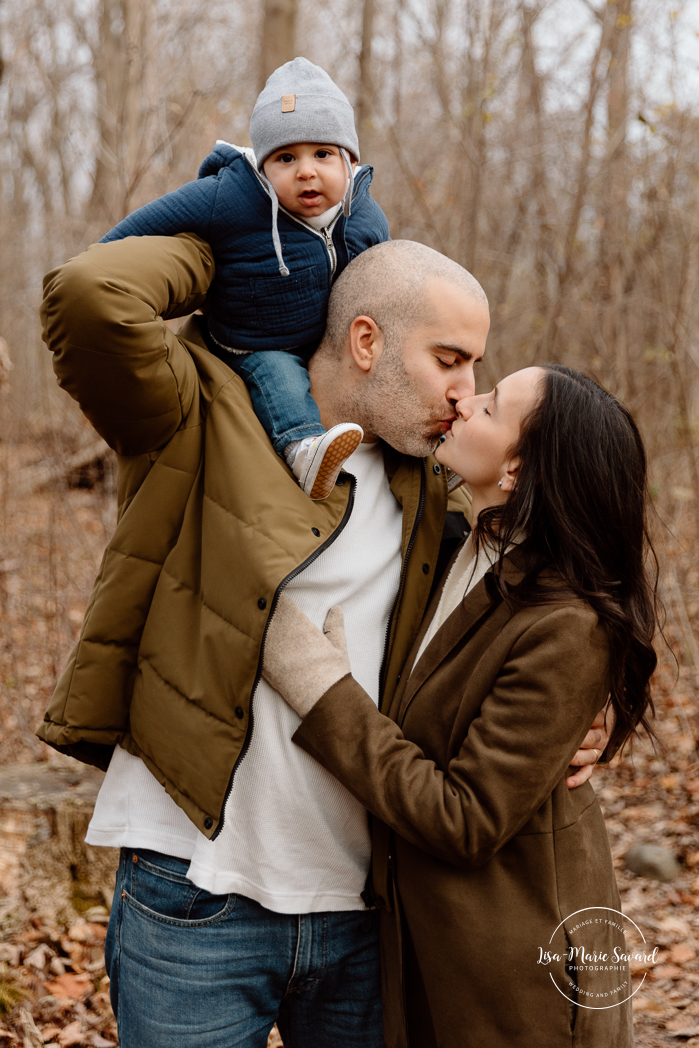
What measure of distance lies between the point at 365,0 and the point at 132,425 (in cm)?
997

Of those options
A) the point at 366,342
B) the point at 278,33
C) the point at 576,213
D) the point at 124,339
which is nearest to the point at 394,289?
the point at 366,342

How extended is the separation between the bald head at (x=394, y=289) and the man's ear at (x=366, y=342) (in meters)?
0.02

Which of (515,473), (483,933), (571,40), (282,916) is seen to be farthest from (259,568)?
(571,40)

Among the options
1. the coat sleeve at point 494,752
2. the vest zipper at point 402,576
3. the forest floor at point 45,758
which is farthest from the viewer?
the forest floor at point 45,758

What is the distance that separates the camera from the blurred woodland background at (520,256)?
483 cm

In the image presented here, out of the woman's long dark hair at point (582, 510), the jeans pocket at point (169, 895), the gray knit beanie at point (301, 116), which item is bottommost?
the jeans pocket at point (169, 895)

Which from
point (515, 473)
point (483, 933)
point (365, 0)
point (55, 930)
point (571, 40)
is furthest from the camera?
point (365, 0)

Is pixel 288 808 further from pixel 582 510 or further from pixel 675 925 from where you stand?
pixel 675 925

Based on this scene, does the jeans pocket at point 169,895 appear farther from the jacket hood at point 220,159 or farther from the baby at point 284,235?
the jacket hood at point 220,159

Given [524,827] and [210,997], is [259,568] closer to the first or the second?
[524,827]

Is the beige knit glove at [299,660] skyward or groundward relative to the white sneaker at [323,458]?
groundward

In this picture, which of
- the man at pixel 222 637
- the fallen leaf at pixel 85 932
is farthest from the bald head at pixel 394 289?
the fallen leaf at pixel 85 932

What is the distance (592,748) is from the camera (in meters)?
1.86

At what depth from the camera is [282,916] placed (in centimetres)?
178
